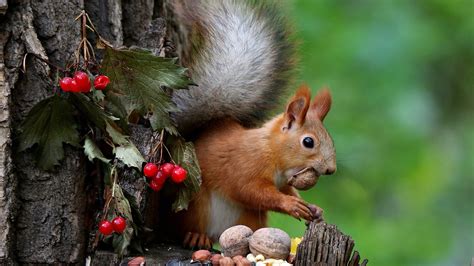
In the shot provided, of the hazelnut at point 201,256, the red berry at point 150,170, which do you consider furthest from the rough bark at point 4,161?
the hazelnut at point 201,256

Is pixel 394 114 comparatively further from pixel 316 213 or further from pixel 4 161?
pixel 4 161

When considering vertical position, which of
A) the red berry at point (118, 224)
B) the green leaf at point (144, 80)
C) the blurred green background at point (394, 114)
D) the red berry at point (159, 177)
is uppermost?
Answer: the blurred green background at point (394, 114)

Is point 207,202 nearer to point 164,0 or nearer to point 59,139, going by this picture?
point 59,139

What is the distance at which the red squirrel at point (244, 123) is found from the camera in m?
2.04

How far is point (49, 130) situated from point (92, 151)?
4.0 inches

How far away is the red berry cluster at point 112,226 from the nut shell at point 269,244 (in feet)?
0.87

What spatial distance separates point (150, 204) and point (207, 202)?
0.16 metres

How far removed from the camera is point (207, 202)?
2062 mm

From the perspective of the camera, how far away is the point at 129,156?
6.08 ft

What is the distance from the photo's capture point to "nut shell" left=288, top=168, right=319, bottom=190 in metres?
2.04

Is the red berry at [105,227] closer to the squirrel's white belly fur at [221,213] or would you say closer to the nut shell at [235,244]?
the nut shell at [235,244]

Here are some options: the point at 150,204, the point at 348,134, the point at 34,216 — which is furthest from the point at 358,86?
the point at 34,216

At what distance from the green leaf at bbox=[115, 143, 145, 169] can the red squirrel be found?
226 millimetres

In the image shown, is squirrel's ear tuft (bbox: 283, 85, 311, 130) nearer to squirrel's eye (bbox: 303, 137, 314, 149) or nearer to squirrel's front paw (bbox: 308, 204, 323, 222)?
squirrel's eye (bbox: 303, 137, 314, 149)
